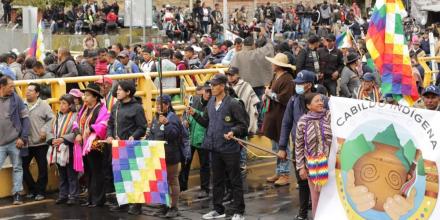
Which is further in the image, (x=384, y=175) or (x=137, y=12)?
(x=137, y=12)

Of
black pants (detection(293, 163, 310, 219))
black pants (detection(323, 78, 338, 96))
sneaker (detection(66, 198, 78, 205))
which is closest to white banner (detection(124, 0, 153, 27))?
black pants (detection(323, 78, 338, 96))

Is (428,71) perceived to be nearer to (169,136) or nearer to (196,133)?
(196,133)

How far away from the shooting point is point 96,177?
458 inches

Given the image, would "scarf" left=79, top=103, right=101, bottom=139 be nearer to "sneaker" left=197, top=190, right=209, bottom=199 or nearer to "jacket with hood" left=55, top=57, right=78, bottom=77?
"sneaker" left=197, top=190, right=209, bottom=199

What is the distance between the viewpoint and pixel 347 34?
19812 millimetres

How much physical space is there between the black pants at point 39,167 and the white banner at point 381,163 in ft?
15.6

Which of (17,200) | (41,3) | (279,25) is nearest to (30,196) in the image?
(17,200)

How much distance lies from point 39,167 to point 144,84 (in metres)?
2.56

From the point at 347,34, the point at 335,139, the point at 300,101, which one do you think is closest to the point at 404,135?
the point at 335,139

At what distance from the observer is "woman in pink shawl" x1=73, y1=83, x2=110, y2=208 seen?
1148 centimetres

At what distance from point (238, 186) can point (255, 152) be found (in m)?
4.61

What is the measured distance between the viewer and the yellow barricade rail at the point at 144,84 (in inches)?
494

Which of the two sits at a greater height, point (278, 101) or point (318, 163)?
point (278, 101)

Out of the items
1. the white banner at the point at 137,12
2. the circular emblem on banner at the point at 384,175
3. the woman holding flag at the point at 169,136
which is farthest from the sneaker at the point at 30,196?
the white banner at the point at 137,12
